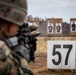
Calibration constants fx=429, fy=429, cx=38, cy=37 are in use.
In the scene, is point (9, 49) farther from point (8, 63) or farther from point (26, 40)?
point (26, 40)

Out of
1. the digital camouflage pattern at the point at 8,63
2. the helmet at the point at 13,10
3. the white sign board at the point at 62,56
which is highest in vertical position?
the helmet at the point at 13,10

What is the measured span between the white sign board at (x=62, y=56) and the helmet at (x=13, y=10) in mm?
9560

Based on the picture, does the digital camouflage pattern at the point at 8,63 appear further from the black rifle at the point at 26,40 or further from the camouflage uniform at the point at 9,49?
the black rifle at the point at 26,40

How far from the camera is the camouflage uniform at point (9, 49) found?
6.52 ft

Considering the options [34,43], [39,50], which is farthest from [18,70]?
[39,50]

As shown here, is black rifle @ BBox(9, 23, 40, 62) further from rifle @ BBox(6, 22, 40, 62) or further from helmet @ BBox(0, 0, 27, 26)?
helmet @ BBox(0, 0, 27, 26)

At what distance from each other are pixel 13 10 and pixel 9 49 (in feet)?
0.63

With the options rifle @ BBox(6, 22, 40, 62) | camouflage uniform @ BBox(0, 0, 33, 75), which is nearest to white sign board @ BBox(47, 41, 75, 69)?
rifle @ BBox(6, 22, 40, 62)

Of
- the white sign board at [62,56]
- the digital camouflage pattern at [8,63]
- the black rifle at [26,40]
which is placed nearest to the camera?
the digital camouflage pattern at [8,63]

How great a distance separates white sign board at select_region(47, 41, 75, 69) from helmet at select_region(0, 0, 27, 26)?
31.4ft

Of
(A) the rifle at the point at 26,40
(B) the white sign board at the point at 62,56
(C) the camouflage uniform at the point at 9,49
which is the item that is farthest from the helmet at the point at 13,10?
(B) the white sign board at the point at 62,56

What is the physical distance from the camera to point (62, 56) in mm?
11758

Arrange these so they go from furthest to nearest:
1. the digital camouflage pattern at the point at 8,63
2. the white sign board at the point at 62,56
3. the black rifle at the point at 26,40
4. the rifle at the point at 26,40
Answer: the white sign board at the point at 62,56
the black rifle at the point at 26,40
the rifle at the point at 26,40
the digital camouflage pattern at the point at 8,63

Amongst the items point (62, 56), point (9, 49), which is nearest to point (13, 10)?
point (9, 49)
